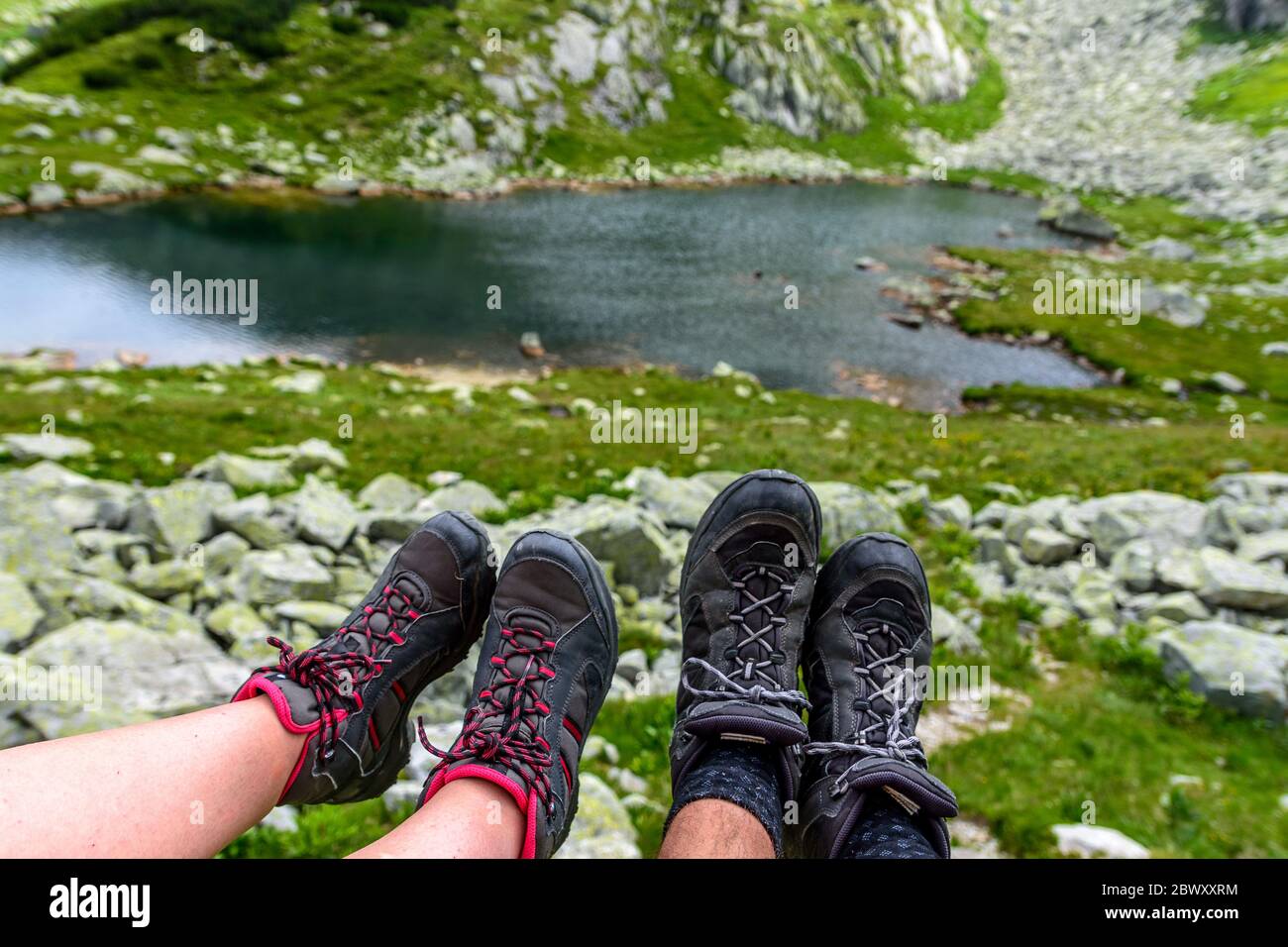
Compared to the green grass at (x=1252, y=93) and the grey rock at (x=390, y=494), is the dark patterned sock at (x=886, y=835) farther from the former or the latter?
the green grass at (x=1252, y=93)

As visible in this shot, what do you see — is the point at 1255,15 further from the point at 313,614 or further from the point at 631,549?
the point at 313,614

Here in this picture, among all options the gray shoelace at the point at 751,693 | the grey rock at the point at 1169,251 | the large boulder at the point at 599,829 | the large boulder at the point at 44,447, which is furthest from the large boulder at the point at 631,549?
the grey rock at the point at 1169,251

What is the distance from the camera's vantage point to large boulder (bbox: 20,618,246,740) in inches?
196

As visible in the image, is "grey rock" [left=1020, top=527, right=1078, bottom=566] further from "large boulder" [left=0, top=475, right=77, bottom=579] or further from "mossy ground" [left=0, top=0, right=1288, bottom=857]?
"large boulder" [left=0, top=475, right=77, bottom=579]

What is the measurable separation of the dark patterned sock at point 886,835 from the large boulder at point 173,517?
848 cm

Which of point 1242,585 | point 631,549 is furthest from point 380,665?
point 1242,585

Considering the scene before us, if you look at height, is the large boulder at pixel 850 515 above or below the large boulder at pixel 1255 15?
below

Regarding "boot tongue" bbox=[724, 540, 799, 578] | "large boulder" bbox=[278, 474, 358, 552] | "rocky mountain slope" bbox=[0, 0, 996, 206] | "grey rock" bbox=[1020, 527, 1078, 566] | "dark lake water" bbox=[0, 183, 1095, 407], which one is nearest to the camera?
"boot tongue" bbox=[724, 540, 799, 578]

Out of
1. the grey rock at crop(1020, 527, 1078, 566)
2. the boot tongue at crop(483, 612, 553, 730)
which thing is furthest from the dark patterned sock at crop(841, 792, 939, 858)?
the grey rock at crop(1020, 527, 1078, 566)

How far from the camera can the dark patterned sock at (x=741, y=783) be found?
3.48m

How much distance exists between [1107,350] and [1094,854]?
45664 mm

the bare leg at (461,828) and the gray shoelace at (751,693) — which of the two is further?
the gray shoelace at (751,693)
